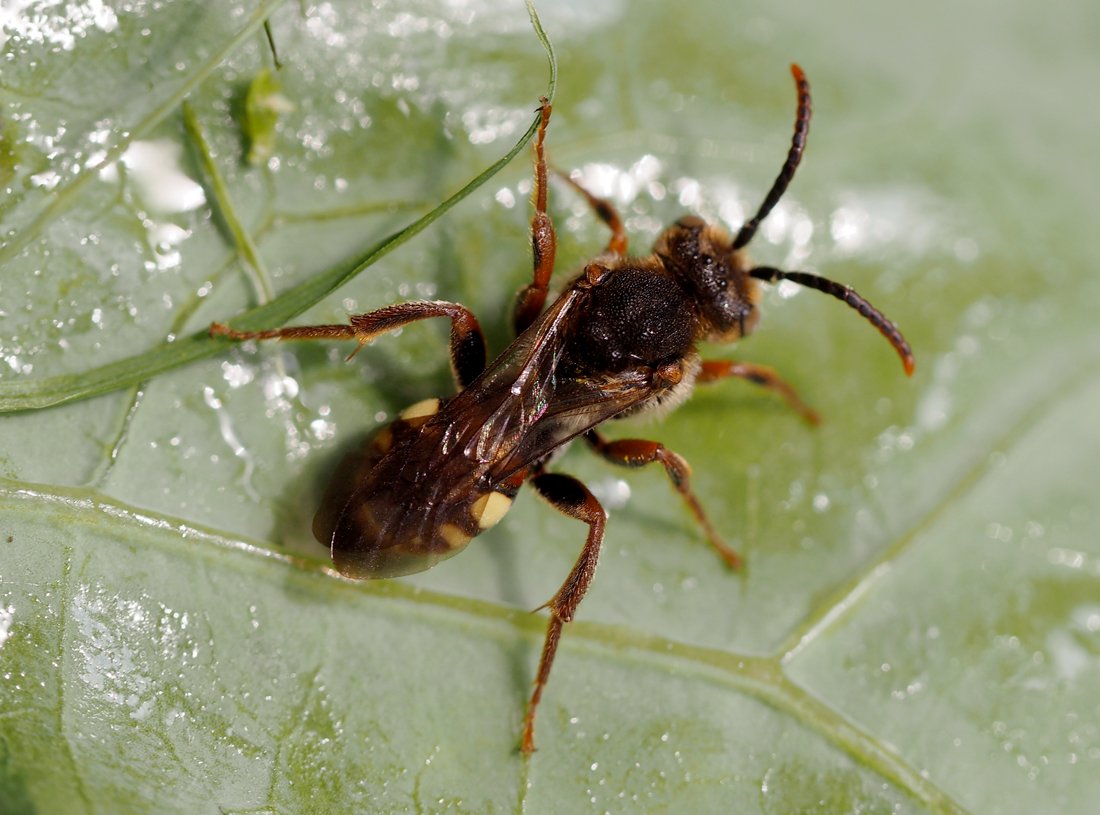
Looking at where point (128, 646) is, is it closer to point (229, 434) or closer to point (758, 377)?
point (229, 434)

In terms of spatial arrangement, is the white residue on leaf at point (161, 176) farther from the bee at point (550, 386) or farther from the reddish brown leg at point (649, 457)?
the reddish brown leg at point (649, 457)

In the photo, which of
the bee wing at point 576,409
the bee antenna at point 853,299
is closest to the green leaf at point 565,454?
the bee antenna at point 853,299

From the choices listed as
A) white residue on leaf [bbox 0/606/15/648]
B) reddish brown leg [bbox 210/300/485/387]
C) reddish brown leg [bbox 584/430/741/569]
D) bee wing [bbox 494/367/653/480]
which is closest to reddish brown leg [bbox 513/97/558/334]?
reddish brown leg [bbox 210/300/485/387]

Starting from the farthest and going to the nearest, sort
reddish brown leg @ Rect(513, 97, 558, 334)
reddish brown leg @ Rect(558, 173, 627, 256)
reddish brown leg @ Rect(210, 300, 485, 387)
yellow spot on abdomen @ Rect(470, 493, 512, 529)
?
reddish brown leg @ Rect(558, 173, 627, 256), reddish brown leg @ Rect(513, 97, 558, 334), reddish brown leg @ Rect(210, 300, 485, 387), yellow spot on abdomen @ Rect(470, 493, 512, 529)

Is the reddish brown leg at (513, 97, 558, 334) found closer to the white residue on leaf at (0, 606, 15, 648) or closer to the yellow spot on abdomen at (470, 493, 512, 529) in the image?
the yellow spot on abdomen at (470, 493, 512, 529)

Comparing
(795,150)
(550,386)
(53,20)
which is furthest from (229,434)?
(795,150)

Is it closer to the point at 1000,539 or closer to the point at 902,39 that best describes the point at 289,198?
the point at 902,39
